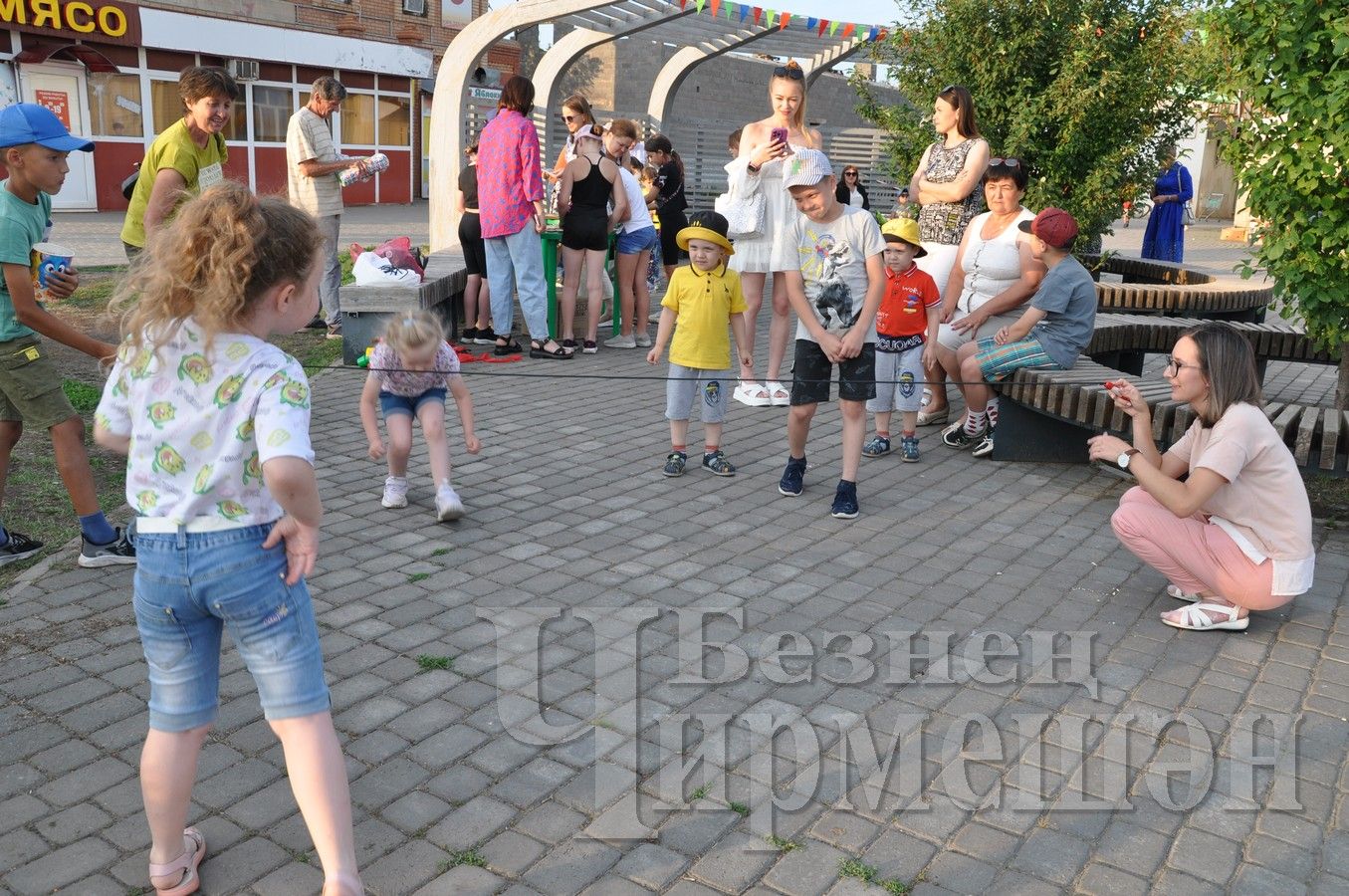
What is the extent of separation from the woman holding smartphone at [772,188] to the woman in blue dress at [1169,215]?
315 inches

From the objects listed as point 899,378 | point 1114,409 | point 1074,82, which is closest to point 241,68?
point 1074,82

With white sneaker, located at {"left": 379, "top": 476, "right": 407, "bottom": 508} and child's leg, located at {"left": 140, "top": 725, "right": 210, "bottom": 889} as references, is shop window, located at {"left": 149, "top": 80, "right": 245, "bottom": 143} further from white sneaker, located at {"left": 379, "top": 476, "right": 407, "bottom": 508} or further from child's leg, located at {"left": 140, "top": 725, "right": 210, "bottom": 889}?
child's leg, located at {"left": 140, "top": 725, "right": 210, "bottom": 889}

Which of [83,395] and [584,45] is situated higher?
[584,45]

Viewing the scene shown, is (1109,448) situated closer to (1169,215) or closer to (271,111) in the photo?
(1169,215)

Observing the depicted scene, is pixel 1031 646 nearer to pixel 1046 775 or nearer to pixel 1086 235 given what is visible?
pixel 1046 775

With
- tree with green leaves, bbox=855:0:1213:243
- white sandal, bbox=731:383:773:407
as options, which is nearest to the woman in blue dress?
tree with green leaves, bbox=855:0:1213:243

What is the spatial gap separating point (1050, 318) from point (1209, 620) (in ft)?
8.84

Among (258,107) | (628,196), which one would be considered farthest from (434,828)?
(258,107)

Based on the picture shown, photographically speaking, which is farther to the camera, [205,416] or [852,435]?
[852,435]

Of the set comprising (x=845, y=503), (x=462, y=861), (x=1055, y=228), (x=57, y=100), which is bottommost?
(x=462, y=861)

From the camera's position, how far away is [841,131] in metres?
25.2

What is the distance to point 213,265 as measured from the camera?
2.41 meters

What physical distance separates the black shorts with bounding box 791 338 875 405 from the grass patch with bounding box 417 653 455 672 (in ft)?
8.24

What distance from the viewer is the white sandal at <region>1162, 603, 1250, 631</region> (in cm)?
447
